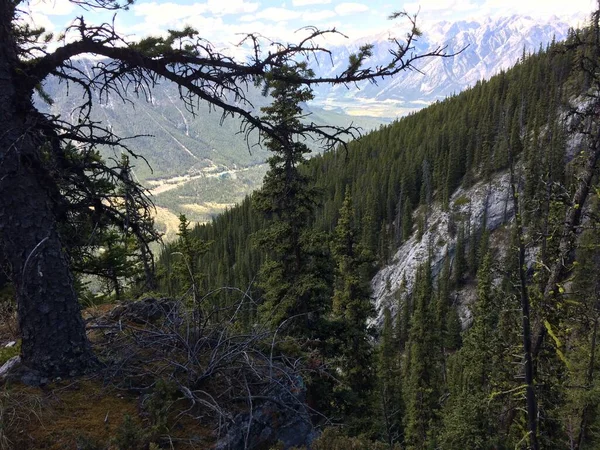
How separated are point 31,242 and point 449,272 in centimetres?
8282

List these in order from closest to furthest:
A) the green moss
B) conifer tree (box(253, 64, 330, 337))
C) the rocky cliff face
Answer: the green moss → conifer tree (box(253, 64, 330, 337)) → the rocky cliff face

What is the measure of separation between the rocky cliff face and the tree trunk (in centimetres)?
7803

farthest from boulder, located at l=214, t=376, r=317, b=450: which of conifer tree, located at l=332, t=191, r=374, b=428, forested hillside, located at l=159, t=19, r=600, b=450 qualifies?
conifer tree, located at l=332, t=191, r=374, b=428

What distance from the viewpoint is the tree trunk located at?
3.94 m

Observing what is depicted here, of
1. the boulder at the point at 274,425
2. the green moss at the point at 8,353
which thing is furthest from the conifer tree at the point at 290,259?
the boulder at the point at 274,425

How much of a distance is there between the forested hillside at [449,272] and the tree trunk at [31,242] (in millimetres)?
1313

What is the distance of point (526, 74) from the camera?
9644 centimetres

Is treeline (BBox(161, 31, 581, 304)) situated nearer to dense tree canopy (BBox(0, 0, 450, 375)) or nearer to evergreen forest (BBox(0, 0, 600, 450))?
evergreen forest (BBox(0, 0, 600, 450))

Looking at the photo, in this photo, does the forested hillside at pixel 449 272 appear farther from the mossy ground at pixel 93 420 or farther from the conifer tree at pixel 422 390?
the mossy ground at pixel 93 420

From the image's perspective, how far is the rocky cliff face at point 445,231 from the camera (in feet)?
267

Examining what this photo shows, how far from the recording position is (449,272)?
79.1 meters

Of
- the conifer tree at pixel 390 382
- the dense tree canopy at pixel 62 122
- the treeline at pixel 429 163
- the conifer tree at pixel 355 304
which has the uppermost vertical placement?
the treeline at pixel 429 163

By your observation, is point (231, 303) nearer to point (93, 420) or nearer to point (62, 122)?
point (93, 420)

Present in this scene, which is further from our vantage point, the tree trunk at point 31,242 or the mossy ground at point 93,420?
the tree trunk at point 31,242
